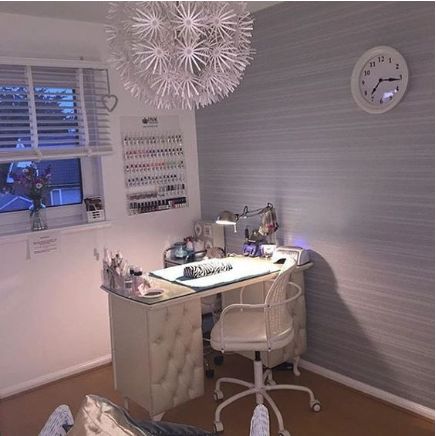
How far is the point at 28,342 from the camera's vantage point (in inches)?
138

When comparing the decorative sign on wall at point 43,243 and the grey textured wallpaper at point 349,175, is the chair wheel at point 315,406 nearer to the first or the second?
the grey textured wallpaper at point 349,175

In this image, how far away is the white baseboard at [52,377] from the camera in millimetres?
3436

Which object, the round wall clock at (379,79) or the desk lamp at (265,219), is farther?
the desk lamp at (265,219)

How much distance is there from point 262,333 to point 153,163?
1.67 m

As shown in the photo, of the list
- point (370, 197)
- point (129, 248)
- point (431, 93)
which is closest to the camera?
point (431, 93)

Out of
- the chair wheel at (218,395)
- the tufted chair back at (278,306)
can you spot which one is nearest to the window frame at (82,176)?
the chair wheel at (218,395)

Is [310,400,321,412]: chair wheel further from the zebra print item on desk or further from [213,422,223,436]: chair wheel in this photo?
the zebra print item on desk

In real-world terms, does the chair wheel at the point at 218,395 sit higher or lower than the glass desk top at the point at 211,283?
lower

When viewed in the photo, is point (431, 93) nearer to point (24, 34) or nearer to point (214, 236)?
point (214, 236)

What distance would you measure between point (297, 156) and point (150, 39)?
1.76 m

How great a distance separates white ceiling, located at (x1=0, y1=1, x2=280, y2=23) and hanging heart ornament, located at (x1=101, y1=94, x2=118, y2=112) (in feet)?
1.63

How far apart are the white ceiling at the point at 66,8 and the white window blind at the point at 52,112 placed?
32 centimetres

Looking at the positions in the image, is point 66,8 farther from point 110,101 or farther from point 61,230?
point 61,230

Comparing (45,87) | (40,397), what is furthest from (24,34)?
(40,397)
